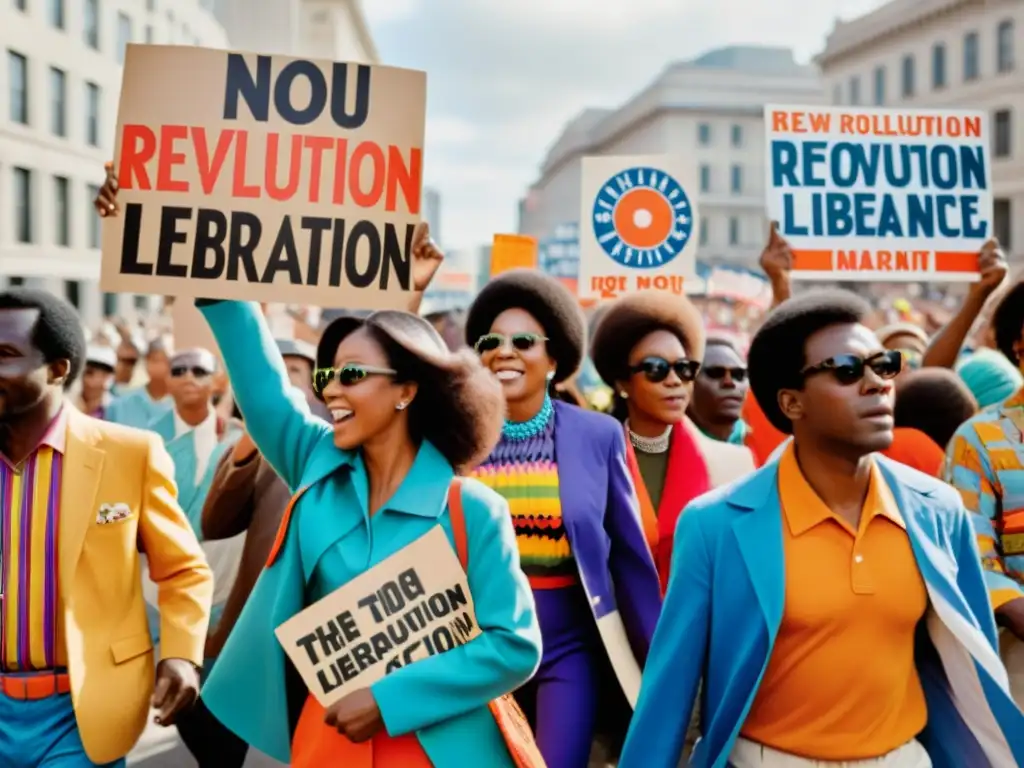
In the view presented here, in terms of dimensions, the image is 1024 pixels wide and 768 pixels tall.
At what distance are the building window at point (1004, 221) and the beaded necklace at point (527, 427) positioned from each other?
169 ft

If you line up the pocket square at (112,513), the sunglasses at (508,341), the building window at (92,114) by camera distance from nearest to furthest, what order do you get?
the pocket square at (112,513), the sunglasses at (508,341), the building window at (92,114)

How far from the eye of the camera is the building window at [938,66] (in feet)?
180

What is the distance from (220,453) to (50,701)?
2.30 meters

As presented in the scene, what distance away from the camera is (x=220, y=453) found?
18.2ft

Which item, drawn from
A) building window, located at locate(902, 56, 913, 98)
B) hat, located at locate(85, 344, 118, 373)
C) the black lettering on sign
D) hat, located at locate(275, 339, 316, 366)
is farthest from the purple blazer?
building window, located at locate(902, 56, 913, 98)

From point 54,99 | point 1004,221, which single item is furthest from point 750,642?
point 1004,221

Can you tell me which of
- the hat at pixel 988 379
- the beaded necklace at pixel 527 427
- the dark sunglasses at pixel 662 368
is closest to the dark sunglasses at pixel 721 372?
the dark sunglasses at pixel 662 368

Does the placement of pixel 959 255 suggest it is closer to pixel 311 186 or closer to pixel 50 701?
pixel 311 186

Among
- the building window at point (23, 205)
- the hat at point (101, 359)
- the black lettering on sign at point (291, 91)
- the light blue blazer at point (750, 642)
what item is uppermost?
the building window at point (23, 205)

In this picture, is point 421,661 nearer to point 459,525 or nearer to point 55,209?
point 459,525

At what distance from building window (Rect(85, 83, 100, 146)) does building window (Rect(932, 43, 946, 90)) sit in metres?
35.7

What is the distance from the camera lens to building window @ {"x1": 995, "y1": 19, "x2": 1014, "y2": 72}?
50.5 m

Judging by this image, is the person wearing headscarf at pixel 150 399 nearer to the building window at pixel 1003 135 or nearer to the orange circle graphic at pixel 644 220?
the orange circle graphic at pixel 644 220

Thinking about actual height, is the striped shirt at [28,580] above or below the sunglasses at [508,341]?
below
